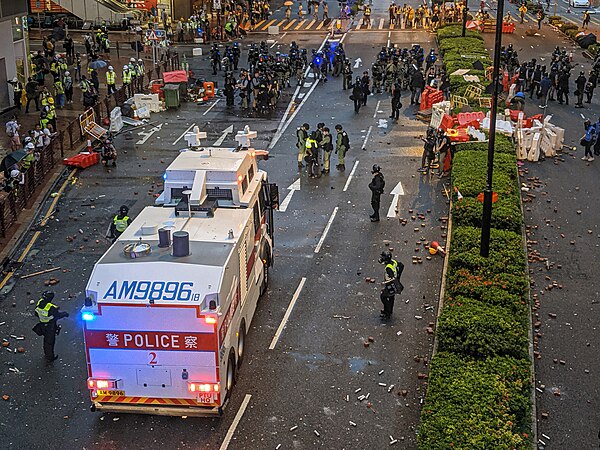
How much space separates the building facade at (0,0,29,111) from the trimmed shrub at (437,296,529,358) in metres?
24.9

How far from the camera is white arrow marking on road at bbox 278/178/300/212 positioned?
81.3 feet

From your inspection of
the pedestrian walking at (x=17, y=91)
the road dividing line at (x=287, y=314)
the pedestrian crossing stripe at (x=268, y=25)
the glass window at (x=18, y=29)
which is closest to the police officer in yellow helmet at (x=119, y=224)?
the road dividing line at (x=287, y=314)

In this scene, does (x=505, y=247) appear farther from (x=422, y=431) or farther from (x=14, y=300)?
(x=14, y=300)

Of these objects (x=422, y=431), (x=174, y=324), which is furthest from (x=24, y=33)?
(x=422, y=431)

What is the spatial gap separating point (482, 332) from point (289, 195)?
41.0ft

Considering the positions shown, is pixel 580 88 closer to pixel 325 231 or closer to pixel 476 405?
pixel 325 231

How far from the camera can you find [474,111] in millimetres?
31625

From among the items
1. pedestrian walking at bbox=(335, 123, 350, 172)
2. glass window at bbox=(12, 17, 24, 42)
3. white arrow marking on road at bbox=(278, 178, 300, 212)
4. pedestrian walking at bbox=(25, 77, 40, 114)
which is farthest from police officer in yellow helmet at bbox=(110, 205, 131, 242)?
glass window at bbox=(12, 17, 24, 42)

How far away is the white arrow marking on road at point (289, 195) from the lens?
81.3 feet

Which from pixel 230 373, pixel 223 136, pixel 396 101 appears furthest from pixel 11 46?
pixel 230 373

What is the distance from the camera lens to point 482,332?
14133 millimetres

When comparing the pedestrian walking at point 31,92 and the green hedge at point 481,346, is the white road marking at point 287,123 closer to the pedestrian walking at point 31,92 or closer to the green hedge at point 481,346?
the pedestrian walking at point 31,92

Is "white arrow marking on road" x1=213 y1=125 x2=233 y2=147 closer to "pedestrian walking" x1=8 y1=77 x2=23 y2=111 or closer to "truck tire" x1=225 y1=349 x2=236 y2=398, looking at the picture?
"pedestrian walking" x1=8 y1=77 x2=23 y2=111

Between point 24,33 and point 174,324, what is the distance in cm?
2864
